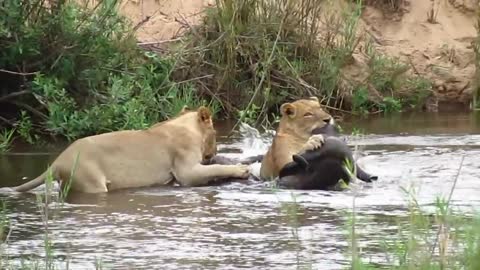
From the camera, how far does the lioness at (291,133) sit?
8828mm

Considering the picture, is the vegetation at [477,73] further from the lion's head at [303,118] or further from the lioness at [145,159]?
the lioness at [145,159]

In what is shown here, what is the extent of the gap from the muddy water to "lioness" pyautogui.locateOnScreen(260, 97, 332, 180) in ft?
0.66

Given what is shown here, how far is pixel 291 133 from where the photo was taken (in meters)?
9.14

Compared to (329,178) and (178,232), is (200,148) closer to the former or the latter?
(329,178)

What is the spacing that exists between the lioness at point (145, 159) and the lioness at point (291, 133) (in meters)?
0.19

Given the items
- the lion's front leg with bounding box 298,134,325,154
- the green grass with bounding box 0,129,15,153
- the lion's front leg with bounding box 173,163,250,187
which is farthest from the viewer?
the green grass with bounding box 0,129,15,153

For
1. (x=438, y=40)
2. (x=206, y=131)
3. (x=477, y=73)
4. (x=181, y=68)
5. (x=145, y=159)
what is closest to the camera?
(x=145, y=159)

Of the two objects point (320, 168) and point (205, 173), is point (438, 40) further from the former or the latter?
point (320, 168)

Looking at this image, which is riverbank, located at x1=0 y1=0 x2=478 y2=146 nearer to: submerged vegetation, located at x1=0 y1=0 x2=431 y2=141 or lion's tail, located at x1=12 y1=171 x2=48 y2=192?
submerged vegetation, located at x1=0 y1=0 x2=431 y2=141

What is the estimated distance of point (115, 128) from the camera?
35.1 feet

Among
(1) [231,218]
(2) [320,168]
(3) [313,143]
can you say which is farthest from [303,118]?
(1) [231,218]

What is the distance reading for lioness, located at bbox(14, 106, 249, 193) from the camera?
27.8 ft

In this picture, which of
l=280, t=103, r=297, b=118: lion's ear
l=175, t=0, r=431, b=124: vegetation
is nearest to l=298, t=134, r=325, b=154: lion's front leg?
l=280, t=103, r=297, b=118: lion's ear

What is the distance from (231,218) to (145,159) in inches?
64.3
